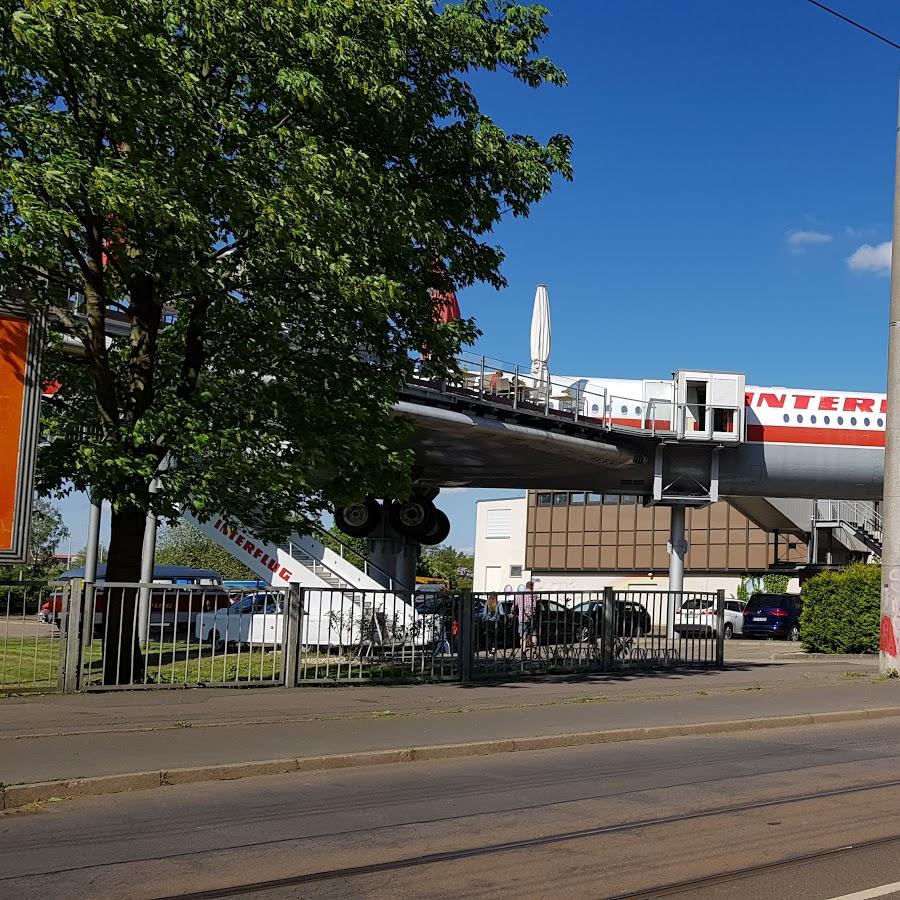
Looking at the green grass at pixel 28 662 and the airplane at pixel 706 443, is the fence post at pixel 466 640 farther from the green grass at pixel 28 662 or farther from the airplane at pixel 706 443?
the airplane at pixel 706 443

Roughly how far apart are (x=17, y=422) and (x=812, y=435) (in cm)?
3442

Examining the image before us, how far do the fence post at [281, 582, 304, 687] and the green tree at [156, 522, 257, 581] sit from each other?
62.9 m

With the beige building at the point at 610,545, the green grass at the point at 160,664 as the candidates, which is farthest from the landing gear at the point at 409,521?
the green grass at the point at 160,664

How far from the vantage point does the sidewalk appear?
10.2 metres

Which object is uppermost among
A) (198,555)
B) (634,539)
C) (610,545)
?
(634,539)

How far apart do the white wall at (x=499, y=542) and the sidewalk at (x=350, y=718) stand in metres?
59.3

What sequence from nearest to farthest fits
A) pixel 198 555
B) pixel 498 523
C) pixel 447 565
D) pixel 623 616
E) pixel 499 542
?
1. pixel 623 616
2. pixel 198 555
3. pixel 499 542
4. pixel 498 523
5. pixel 447 565

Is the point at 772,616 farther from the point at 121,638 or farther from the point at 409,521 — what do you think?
the point at 121,638

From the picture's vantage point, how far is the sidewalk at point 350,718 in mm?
10180

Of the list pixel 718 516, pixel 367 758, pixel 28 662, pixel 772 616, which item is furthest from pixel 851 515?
pixel 367 758

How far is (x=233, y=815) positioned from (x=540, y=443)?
1134 inches

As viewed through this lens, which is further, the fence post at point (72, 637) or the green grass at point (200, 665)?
the fence post at point (72, 637)

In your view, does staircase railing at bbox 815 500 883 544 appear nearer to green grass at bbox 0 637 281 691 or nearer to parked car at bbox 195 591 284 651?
parked car at bbox 195 591 284 651

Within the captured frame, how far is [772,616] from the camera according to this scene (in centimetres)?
4422
